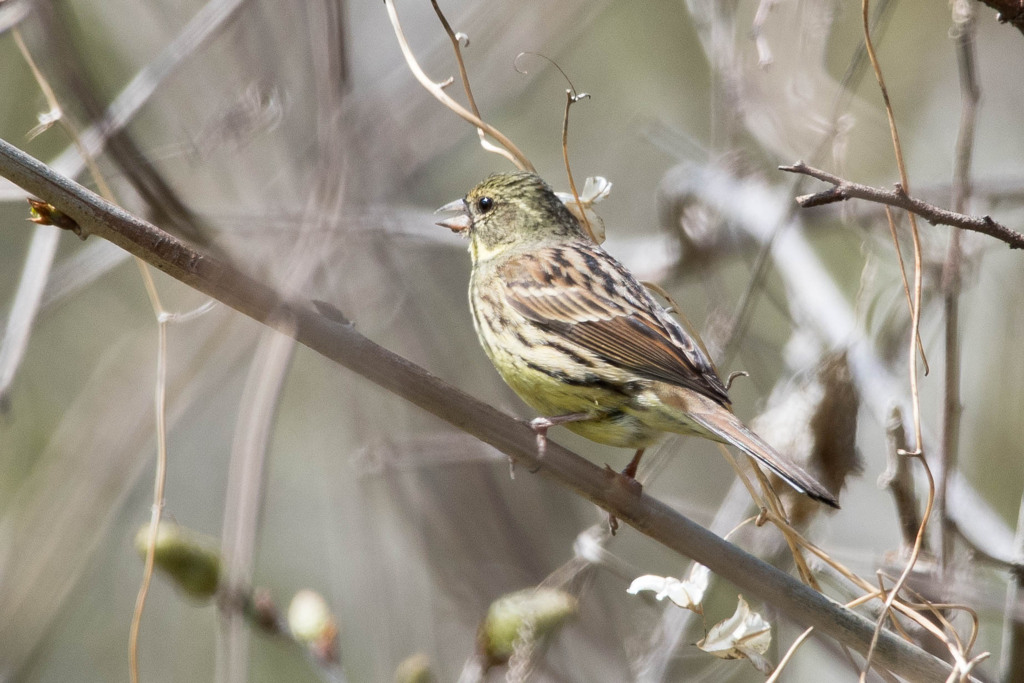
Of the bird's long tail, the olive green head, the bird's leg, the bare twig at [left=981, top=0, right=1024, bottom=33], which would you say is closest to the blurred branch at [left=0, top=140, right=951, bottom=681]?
the bird's long tail

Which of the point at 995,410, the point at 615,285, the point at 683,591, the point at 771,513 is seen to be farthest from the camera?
the point at 995,410

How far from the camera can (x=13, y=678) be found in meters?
3.17

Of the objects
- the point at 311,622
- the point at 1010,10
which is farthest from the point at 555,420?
the point at 1010,10

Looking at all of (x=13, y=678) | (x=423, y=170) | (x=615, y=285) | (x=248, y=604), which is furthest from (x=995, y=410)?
(x=13, y=678)

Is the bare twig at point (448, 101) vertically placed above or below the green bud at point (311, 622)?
above

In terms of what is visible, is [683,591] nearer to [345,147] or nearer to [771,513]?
[771,513]

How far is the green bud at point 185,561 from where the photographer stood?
7.75ft

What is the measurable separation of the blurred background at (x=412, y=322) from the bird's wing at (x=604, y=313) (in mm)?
356

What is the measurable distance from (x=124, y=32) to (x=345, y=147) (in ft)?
6.37

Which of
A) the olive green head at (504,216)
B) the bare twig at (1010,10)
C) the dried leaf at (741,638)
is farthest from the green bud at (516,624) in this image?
the olive green head at (504,216)

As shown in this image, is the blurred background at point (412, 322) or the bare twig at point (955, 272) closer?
the bare twig at point (955, 272)

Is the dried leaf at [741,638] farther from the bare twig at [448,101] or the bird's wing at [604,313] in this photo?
the bare twig at [448,101]

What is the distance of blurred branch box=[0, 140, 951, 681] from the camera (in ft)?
5.71

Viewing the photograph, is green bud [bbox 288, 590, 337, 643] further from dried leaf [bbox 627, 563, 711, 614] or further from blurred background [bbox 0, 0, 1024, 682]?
dried leaf [bbox 627, 563, 711, 614]
